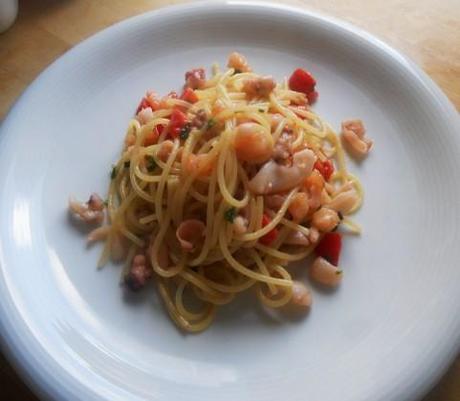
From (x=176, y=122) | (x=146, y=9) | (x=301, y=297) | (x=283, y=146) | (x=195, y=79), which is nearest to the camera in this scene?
(x=301, y=297)

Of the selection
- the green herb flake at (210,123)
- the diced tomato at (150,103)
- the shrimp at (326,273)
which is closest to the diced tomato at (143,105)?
the diced tomato at (150,103)

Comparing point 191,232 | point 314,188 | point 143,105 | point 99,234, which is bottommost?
point 99,234

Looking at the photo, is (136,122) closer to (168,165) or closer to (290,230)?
(168,165)

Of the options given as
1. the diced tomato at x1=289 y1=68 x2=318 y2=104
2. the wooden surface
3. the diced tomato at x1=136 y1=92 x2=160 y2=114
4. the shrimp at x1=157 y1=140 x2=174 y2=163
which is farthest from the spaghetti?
the wooden surface

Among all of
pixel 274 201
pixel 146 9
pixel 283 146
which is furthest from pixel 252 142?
pixel 146 9

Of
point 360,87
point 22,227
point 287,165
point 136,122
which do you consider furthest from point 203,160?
point 360,87

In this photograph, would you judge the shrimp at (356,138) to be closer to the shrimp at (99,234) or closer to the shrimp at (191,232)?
the shrimp at (191,232)

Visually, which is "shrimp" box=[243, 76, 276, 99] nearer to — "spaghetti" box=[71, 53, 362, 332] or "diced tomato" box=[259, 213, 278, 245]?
"spaghetti" box=[71, 53, 362, 332]

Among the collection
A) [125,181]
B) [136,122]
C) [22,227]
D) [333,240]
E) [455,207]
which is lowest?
[22,227]

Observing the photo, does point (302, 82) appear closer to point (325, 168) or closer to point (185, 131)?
point (325, 168)
